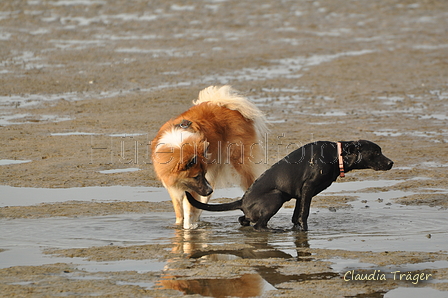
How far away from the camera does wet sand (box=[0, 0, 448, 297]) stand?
5570 mm

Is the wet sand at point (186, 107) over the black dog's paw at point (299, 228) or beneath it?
over

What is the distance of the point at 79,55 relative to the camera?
17984 mm

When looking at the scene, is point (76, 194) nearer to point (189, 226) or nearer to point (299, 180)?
point (189, 226)

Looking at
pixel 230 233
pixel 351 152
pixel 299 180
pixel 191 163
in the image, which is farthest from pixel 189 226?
pixel 351 152

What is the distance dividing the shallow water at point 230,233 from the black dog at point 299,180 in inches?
8.7

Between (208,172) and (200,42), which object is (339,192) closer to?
(208,172)

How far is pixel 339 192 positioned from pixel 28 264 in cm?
413

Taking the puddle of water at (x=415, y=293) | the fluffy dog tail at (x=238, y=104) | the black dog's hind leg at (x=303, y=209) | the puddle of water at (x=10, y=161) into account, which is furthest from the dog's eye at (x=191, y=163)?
the puddle of water at (x=10, y=161)

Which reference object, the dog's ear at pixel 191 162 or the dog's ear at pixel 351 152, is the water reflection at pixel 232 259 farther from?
the dog's ear at pixel 351 152

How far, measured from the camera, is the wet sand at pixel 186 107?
5570 millimetres

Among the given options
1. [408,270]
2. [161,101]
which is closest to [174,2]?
[161,101]

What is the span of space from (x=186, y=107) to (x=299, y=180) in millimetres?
6404

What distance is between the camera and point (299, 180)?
7113 millimetres

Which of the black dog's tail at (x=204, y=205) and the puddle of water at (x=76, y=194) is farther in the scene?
the puddle of water at (x=76, y=194)
